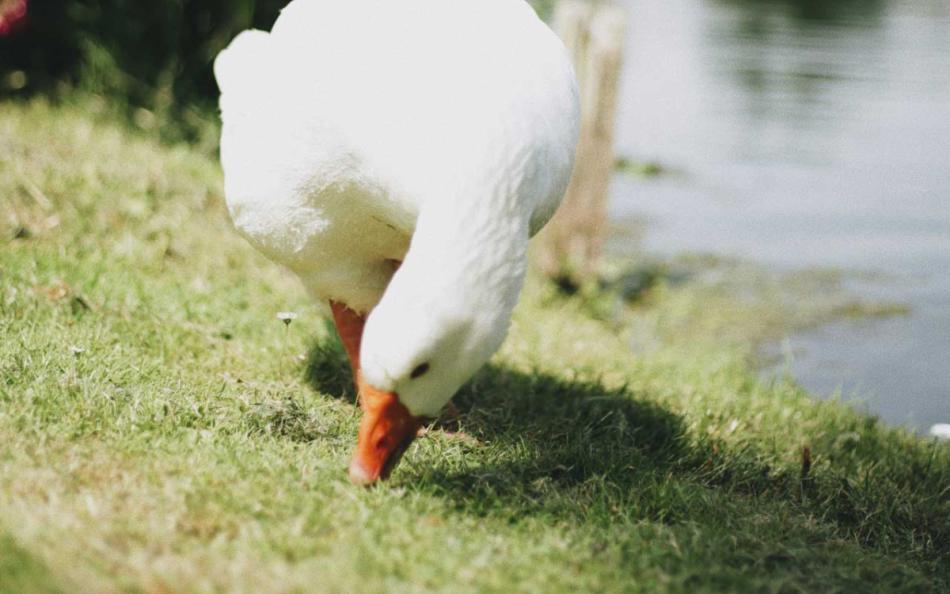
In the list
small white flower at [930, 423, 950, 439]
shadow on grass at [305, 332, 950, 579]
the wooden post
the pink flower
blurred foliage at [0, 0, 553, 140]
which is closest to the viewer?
shadow on grass at [305, 332, 950, 579]

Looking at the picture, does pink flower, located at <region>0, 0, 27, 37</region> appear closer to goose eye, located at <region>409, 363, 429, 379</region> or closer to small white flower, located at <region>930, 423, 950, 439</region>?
goose eye, located at <region>409, 363, 429, 379</region>

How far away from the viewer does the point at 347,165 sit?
354 centimetres

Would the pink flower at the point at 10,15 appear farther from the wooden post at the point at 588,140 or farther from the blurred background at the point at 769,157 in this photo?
the wooden post at the point at 588,140

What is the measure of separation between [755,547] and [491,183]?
1349 mm

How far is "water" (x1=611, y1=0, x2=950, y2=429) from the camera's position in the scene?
633cm

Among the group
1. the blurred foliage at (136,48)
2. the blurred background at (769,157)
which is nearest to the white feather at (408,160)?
the blurred background at (769,157)

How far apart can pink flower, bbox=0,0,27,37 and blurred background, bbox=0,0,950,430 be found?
0.04 feet

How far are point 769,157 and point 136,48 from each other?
5.67 meters

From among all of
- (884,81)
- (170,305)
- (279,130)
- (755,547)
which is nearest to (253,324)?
(170,305)

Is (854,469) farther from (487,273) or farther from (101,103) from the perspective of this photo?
(101,103)

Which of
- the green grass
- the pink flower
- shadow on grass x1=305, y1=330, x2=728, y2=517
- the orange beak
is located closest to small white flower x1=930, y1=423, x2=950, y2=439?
the green grass

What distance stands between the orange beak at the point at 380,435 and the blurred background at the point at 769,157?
2.82m

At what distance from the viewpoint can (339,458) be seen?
3535 millimetres

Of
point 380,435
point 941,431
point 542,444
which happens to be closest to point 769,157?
point 941,431
